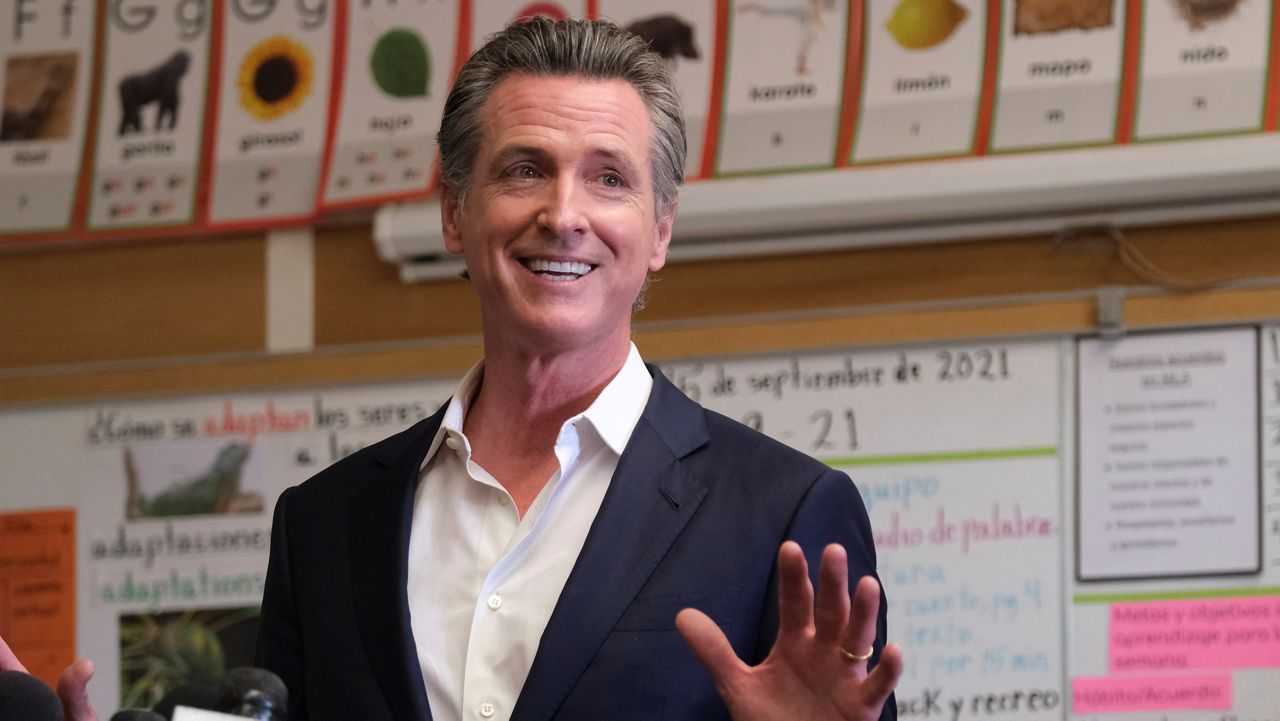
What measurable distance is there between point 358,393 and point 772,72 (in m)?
0.92

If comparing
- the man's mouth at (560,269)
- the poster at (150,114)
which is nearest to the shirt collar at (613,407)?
the man's mouth at (560,269)

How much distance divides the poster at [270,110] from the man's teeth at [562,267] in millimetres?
1494

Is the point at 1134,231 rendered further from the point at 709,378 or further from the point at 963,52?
the point at 709,378

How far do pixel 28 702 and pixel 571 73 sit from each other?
0.75m

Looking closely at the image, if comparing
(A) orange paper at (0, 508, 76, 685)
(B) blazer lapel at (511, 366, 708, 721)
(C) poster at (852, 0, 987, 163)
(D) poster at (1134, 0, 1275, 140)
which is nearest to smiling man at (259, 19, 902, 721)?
(B) blazer lapel at (511, 366, 708, 721)

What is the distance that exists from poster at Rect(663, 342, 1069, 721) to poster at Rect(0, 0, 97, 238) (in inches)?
56.6

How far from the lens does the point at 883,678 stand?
40.4 inches

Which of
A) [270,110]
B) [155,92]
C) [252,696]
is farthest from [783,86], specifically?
[252,696]

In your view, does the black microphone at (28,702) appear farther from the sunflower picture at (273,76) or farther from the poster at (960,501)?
the sunflower picture at (273,76)

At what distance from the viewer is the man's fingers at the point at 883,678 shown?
3.31 feet

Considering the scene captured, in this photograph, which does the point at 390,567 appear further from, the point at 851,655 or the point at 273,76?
the point at 273,76

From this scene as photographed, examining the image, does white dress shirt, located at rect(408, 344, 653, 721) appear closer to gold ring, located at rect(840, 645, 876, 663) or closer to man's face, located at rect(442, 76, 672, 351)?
man's face, located at rect(442, 76, 672, 351)

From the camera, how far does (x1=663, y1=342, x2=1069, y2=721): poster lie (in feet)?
8.07

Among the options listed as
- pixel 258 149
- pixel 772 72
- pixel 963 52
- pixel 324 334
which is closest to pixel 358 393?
pixel 324 334
